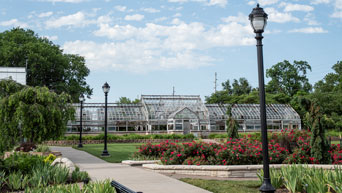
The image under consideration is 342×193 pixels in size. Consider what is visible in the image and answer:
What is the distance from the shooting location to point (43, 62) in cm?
4609

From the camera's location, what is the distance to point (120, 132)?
4634 centimetres

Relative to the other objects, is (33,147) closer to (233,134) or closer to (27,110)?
(27,110)

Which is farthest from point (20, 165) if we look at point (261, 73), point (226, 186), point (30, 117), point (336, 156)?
point (336, 156)

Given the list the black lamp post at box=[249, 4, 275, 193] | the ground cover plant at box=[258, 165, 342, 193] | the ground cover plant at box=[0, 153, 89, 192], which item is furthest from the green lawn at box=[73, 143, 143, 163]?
the black lamp post at box=[249, 4, 275, 193]

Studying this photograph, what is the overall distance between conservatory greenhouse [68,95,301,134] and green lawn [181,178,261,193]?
1434 inches

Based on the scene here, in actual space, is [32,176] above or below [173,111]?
below

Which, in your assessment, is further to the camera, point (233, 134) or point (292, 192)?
point (233, 134)

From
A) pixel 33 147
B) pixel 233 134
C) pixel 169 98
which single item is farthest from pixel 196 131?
pixel 33 147

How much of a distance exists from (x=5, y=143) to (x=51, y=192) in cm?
1223

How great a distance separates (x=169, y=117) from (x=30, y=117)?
31.2 m

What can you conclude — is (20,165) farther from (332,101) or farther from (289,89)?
(289,89)

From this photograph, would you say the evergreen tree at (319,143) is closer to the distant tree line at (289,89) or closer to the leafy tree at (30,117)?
the leafy tree at (30,117)

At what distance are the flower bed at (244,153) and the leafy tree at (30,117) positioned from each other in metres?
7.07

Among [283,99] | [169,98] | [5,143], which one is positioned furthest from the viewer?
[283,99]
